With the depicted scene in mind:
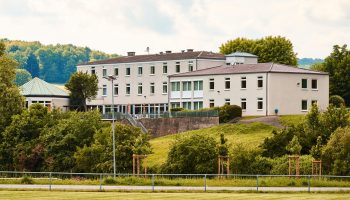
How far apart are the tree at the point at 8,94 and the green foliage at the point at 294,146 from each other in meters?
35.8

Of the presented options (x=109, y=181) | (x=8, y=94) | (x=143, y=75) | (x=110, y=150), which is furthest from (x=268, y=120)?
(x=109, y=181)

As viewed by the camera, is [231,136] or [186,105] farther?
[186,105]

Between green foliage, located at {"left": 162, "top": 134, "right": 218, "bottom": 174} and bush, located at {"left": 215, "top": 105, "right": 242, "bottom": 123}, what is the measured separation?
85.5ft

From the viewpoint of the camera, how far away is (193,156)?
8588 cm

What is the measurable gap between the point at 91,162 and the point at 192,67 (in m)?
48.2

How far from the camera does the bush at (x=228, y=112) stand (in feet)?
372

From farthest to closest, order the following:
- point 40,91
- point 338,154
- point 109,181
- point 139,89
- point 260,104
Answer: point 40,91
point 139,89
point 260,104
point 338,154
point 109,181

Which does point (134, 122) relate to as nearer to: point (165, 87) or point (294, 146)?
point (165, 87)

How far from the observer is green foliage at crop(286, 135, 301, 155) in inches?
3228

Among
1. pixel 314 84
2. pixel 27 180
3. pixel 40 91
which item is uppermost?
pixel 314 84

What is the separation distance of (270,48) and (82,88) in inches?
1480

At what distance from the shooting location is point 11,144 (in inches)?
4097

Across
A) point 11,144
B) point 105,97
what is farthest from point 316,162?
point 105,97

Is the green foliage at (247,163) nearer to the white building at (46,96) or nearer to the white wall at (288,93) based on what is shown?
the white wall at (288,93)
